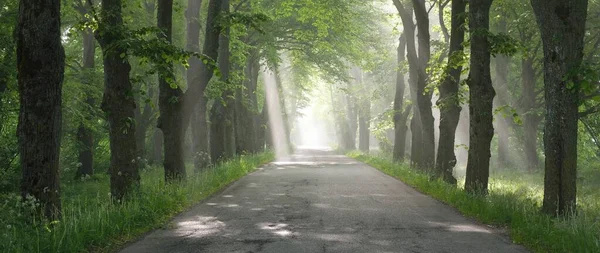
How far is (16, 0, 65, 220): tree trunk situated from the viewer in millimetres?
7031

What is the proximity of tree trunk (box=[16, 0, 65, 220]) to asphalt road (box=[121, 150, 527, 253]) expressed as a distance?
178 cm

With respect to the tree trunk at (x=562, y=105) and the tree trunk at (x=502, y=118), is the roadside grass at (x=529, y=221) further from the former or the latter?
the tree trunk at (x=502, y=118)

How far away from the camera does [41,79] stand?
7.08 meters

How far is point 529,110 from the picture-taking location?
990 inches

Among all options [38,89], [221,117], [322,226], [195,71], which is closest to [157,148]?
[221,117]

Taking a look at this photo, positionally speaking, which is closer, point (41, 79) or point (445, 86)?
point (41, 79)

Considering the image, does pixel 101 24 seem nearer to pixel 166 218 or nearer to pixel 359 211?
pixel 166 218

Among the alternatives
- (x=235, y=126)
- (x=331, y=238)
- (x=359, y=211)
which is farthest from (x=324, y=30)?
(x=331, y=238)

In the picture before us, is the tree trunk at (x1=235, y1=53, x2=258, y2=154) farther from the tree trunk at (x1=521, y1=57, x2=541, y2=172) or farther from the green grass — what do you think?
the green grass

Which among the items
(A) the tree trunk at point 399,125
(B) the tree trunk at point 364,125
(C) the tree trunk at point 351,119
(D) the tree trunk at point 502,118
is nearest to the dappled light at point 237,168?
(A) the tree trunk at point 399,125

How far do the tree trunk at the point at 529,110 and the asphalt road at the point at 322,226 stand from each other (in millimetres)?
15670

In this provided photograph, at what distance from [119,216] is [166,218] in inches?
53.6

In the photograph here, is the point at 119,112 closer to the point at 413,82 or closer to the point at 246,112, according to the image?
the point at 413,82

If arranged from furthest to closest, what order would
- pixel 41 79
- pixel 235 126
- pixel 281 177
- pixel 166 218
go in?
pixel 235 126
pixel 281 177
pixel 166 218
pixel 41 79
